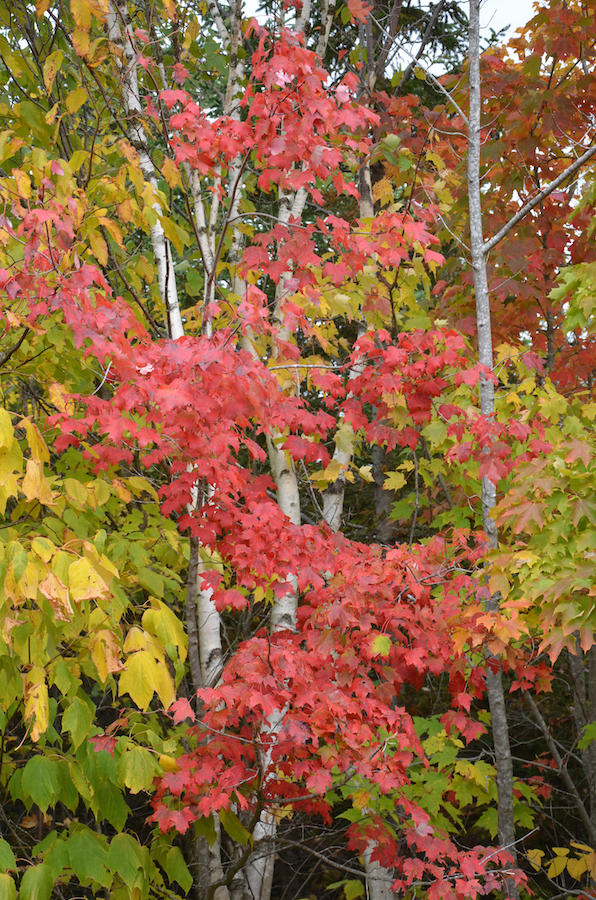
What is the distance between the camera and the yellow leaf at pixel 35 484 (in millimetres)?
2002

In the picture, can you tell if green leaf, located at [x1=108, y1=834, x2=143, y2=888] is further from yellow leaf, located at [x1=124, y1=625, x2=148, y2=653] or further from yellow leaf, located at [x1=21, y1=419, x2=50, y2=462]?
yellow leaf, located at [x1=21, y1=419, x2=50, y2=462]

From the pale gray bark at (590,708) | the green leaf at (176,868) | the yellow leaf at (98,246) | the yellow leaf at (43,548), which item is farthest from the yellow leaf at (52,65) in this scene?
the pale gray bark at (590,708)

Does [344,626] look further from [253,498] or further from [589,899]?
[589,899]

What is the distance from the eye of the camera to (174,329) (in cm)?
402

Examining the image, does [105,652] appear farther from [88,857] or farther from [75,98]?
[75,98]

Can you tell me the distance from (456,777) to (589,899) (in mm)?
1055

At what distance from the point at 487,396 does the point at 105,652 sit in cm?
273

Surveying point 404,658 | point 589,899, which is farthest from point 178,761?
point 589,899

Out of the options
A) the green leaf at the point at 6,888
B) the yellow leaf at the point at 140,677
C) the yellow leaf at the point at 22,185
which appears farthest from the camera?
the yellow leaf at the point at 22,185

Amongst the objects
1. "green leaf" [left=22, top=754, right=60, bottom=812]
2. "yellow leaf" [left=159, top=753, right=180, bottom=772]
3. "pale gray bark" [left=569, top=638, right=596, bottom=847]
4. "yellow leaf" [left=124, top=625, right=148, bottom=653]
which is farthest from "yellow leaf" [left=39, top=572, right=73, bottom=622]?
"pale gray bark" [left=569, top=638, right=596, bottom=847]

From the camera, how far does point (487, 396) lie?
13.2 ft

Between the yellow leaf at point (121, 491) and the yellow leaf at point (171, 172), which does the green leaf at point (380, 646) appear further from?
the yellow leaf at point (171, 172)

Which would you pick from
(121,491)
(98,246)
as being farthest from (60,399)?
(98,246)

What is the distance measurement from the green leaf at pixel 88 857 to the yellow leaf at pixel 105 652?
1.19m
